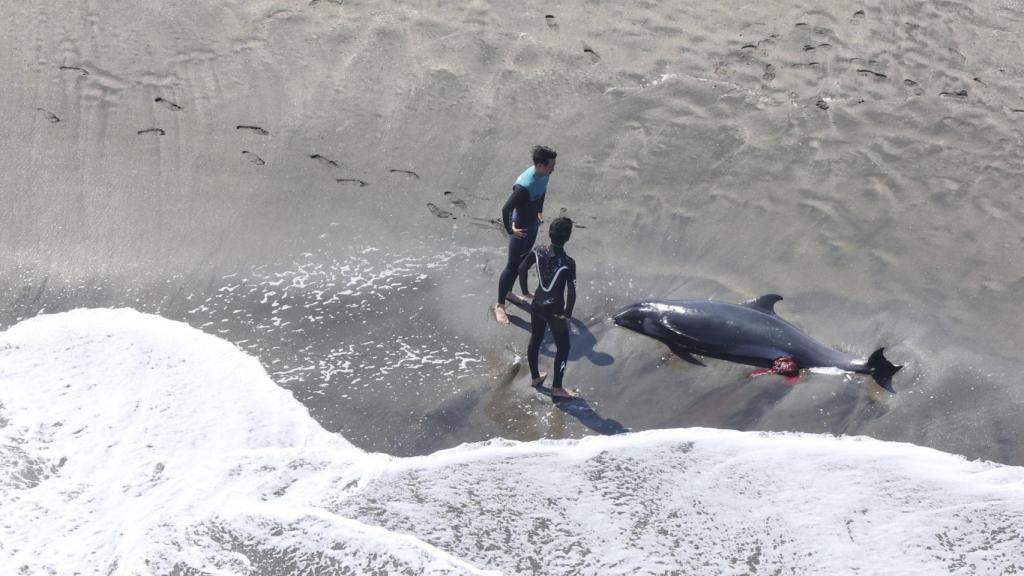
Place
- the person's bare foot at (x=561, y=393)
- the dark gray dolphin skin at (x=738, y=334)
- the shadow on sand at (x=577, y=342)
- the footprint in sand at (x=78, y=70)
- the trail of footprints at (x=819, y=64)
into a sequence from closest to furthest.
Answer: the person's bare foot at (x=561, y=393) < the dark gray dolphin skin at (x=738, y=334) < the shadow on sand at (x=577, y=342) < the footprint in sand at (x=78, y=70) < the trail of footprints at (x=819, y=64)

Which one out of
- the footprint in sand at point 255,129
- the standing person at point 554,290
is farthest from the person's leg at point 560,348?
the footprint in sand at point 255,129

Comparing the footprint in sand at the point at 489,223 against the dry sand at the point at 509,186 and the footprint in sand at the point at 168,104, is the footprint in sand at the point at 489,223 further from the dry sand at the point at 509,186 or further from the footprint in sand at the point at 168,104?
the footprint in sand at the point at 168,104

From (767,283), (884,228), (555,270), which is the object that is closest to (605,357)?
(555,270)

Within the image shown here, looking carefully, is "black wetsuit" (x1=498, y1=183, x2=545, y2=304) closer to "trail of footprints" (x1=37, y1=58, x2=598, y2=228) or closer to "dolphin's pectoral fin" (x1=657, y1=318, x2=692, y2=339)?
"trail of footprints" (x1=37, y1=58, x2=598, y2=228)

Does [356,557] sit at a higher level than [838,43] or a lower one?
lower

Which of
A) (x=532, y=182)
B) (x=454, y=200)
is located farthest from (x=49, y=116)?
(x=532, y=182)

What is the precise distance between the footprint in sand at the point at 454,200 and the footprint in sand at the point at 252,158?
6.63 ft

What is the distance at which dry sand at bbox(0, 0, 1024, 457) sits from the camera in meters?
7.56

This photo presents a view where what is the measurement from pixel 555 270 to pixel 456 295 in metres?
1.78

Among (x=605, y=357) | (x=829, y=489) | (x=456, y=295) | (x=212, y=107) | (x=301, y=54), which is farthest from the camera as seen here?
(x=301, y=54)

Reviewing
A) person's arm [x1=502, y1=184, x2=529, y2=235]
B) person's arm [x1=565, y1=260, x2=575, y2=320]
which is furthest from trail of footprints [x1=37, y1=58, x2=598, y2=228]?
person's arm [x1=565, y1=260, x2=575, y2=320]

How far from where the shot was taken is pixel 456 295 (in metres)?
8.48

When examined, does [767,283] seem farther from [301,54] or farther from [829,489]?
[301,54]

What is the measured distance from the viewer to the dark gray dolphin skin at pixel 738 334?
25.0ft
